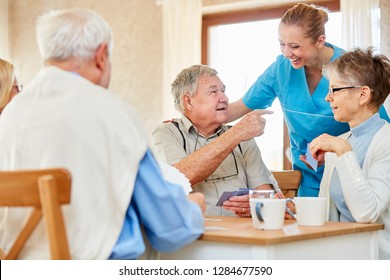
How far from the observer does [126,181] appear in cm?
152

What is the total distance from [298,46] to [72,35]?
1.42 m

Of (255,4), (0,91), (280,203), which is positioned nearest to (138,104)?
(255,4)

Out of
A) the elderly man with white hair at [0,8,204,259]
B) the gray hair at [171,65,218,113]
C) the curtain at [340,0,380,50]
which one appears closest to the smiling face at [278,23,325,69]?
the gray hair at [171,65,218,113]

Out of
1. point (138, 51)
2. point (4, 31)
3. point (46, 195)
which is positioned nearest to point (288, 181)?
Answer: point (46, 195)

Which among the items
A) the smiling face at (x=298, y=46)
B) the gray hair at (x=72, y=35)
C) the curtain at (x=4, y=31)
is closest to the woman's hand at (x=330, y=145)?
the smiling face at (x=298, y=46)

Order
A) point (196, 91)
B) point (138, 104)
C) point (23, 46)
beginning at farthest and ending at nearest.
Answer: point (23, 46) → point (138, 104) → point (196, 91)

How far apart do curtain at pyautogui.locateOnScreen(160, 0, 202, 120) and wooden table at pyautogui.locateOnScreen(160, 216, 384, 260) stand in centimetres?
364

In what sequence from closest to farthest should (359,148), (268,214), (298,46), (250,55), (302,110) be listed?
(268,214), (359,148), (298,46), (302,110), (250,55)

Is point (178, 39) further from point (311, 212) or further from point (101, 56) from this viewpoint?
point (101, 56)

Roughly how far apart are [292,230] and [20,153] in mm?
696

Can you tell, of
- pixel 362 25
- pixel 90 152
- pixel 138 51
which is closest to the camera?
pixel 90 152

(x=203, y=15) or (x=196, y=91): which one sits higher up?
(x=203, y=15)

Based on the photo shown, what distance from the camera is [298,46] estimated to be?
2816 millimetres
